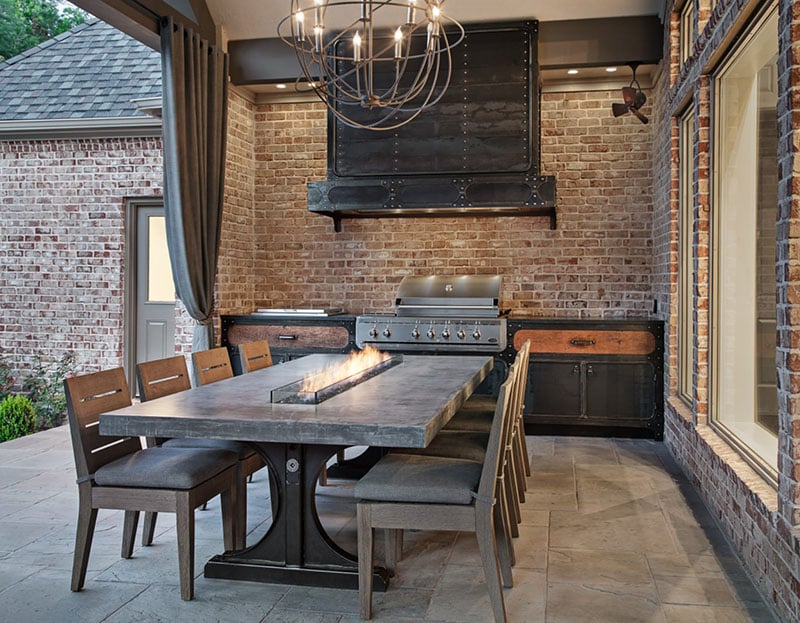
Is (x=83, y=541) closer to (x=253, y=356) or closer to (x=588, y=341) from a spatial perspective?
(x=253, y=356)

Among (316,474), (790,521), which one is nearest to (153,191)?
(316,474)

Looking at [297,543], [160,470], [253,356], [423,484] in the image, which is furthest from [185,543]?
[253,356]

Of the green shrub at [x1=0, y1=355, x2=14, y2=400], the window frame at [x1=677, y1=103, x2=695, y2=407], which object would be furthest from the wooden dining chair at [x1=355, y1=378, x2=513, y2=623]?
the green shrub at [x1=0, y1=355, x2=14, y2=400]

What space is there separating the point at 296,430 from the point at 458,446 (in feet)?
3.45

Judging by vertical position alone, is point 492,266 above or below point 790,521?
above

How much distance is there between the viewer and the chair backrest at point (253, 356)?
4518mm

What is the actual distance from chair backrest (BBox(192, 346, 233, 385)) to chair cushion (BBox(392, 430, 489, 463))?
113 cm

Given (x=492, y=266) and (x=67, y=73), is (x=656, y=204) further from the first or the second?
(x=67, y=73)

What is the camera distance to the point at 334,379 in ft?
12.0

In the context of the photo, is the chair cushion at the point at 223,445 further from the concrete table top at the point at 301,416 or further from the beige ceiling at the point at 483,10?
the beige ceiling at the point at 483,10

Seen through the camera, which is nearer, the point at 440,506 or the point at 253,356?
the point at 440,506

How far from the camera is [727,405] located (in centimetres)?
416

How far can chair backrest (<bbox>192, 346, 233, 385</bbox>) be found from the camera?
404 cm

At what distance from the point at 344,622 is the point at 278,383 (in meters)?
1.21
